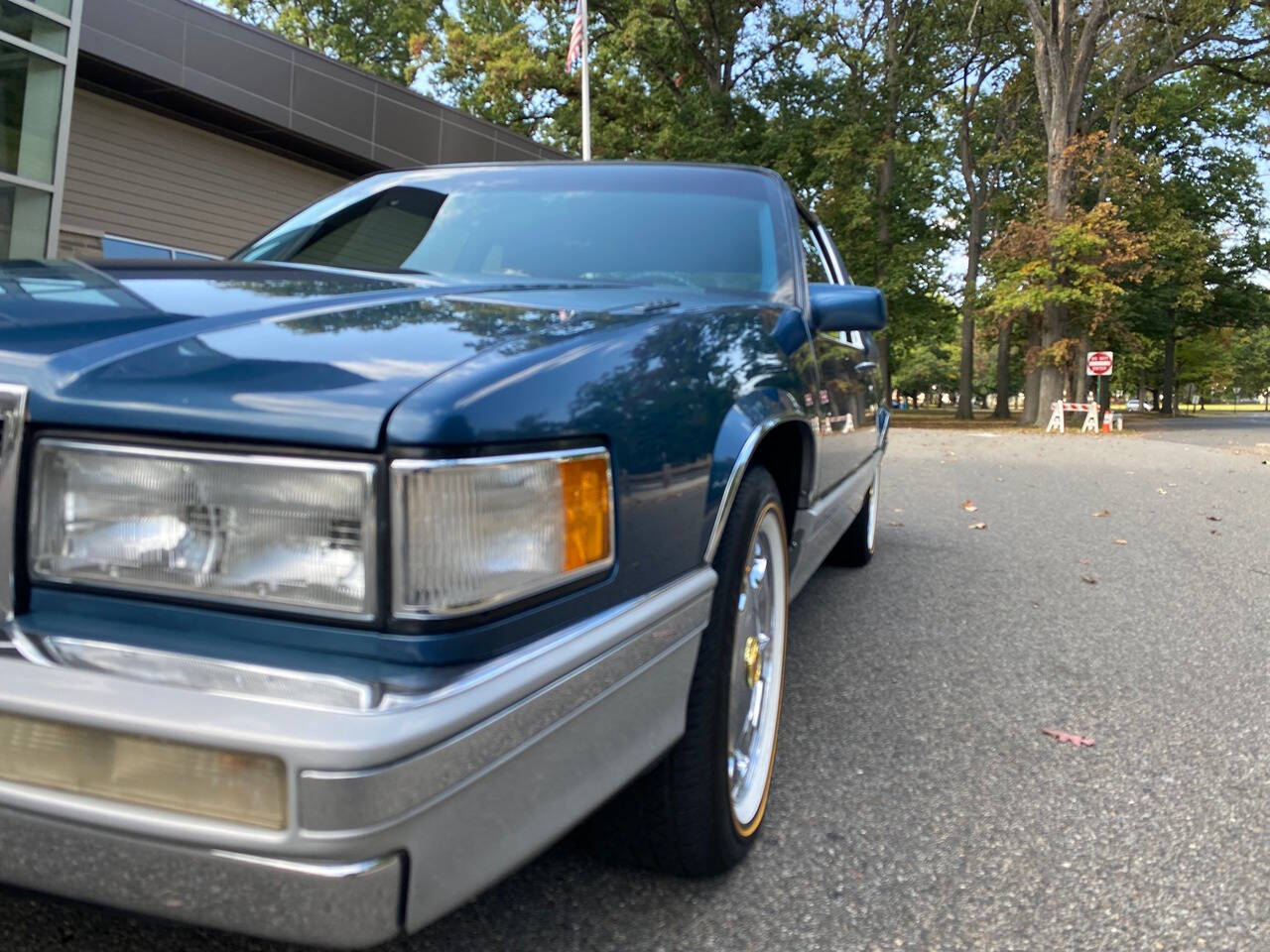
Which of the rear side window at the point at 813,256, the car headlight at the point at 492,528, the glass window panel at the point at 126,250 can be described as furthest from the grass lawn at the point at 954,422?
the car headlight at the point at 492,528

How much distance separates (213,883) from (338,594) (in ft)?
1.07

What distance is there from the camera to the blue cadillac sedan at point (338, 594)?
993 millimetres

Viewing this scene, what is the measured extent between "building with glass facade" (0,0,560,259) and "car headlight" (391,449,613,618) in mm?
7402

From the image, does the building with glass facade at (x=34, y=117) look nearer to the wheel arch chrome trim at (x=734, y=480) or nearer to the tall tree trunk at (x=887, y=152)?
the wheel arch chrome trim at (x=734, y=480)

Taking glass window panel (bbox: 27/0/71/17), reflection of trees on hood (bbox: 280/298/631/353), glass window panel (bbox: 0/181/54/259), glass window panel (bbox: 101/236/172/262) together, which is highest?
glass window panel (bbox: 27/0/71/17)

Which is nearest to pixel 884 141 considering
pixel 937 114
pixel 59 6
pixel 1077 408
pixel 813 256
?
pixel 937 114

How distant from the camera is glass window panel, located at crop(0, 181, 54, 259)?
773cm

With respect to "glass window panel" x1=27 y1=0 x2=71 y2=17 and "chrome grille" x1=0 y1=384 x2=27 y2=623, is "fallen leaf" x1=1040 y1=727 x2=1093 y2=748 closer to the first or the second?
"chrome grille" x1=0 y1=384 x2=27 y2=623

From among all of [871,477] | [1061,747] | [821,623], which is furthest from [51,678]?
[871,477]

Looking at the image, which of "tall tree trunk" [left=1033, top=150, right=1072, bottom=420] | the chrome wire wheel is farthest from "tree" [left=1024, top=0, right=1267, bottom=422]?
the chrome wire wheel

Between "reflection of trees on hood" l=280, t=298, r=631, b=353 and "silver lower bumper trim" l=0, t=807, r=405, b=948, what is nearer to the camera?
"silver lower bumper trim" l=0, t=807, r=405, b=948

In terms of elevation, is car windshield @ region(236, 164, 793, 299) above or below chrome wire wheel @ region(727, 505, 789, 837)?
above

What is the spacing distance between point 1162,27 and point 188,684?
27737 millimetres

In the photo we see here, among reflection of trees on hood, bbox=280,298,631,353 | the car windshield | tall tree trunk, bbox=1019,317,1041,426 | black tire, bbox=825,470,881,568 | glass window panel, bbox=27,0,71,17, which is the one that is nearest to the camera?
reflection of trees on hood, bbox=280,298,631,353
